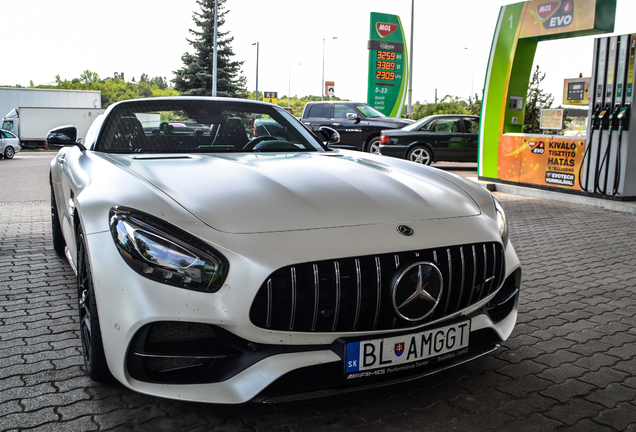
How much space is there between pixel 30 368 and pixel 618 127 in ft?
29.5

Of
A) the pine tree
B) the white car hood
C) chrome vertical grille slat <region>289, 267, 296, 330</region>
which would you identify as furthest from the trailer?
chrome vertical grille slat <region>289, 267, 296, 330</region>

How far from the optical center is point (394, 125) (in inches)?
681

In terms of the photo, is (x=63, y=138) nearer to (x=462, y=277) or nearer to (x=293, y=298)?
(x=293, y=298)

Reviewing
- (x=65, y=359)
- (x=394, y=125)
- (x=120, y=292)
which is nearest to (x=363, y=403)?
(x=120, y=292)

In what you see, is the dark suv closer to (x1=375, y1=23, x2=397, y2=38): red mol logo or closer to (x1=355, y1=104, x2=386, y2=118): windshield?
(x1=355, y1=104, x2=386, y2=118): windshield

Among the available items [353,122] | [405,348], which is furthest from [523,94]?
[405,348]

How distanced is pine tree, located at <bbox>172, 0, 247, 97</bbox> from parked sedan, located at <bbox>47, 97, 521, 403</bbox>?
4894 cm

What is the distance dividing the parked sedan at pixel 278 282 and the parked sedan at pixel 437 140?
1258cm

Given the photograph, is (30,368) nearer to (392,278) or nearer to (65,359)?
(65,359)

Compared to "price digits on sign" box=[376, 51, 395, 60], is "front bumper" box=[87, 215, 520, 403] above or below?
below

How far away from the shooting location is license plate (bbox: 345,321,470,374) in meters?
2.13

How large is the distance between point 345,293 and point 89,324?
3.70 ft

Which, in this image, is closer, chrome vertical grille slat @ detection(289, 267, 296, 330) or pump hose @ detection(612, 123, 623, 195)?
chrome vertical grille slat @ detection(289, 267, 296, 330)

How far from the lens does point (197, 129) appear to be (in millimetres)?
3689
